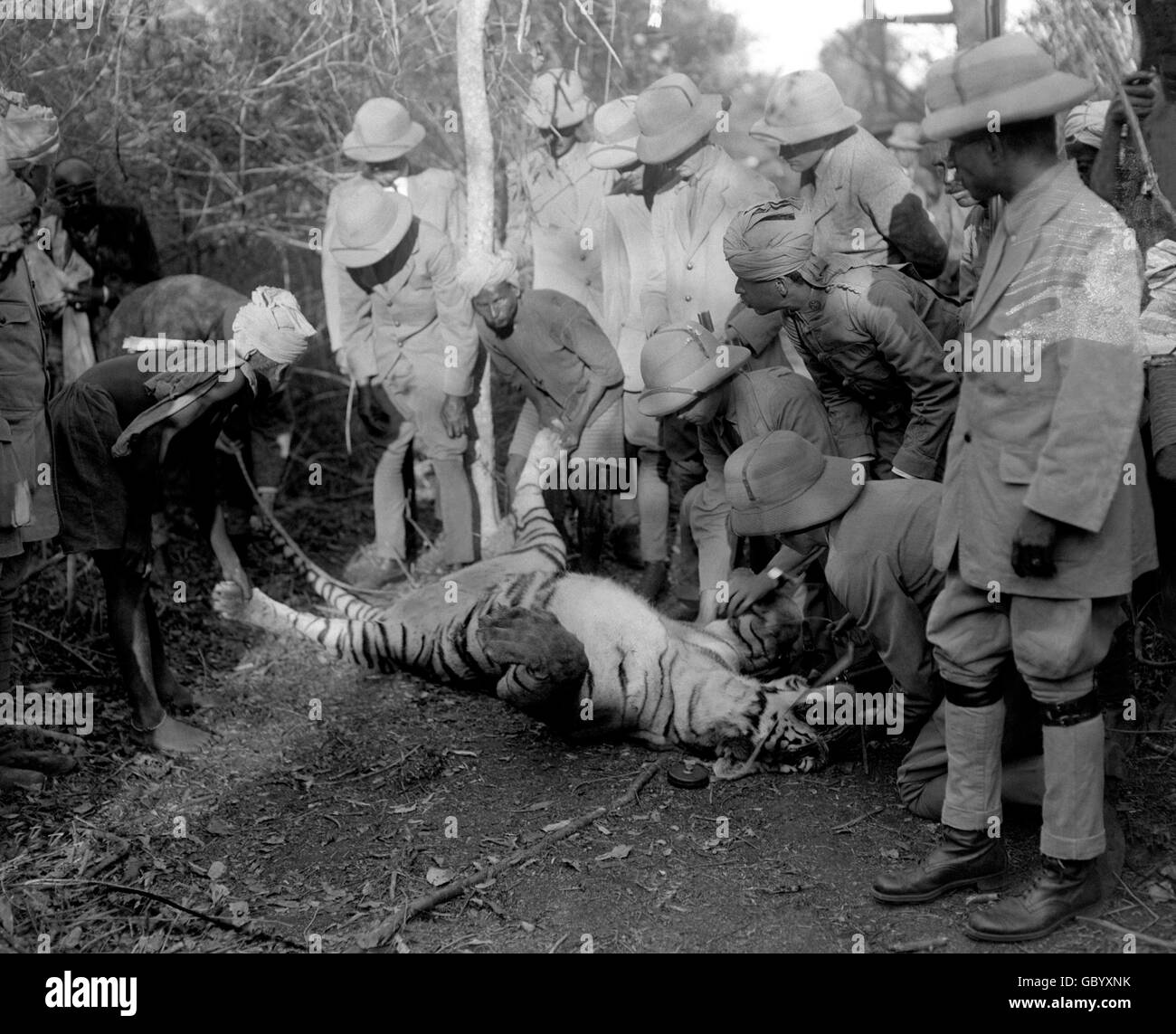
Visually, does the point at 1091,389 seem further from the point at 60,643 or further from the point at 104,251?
the point at 104,251

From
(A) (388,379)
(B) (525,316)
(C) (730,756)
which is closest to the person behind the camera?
(C) (730,756)

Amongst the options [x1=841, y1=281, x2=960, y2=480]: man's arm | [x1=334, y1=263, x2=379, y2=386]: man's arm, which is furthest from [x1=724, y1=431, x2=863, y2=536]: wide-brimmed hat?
[x1=334, y1=263, x2=379, y2=386]: man's arm

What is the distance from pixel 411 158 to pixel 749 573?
169 inches

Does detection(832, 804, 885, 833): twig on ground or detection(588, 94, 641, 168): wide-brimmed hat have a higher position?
detection(588, 94, 641, 168): wide-brimmed hat

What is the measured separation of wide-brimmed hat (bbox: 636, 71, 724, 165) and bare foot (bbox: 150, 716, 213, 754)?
329 cm

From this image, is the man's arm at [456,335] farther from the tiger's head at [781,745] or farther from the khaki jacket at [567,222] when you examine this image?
the tiger's head at [781,745]

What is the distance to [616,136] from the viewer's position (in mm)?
6305

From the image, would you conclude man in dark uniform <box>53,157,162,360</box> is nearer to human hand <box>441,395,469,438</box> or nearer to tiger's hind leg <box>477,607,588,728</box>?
human hand <box>441,395,469,438</box>

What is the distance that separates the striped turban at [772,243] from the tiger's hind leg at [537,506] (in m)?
1.78

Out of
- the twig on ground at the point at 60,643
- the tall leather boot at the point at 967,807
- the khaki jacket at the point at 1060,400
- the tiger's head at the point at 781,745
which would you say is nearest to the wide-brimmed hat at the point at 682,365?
the tiger's head at the point at 781,745

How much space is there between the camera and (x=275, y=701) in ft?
18.3

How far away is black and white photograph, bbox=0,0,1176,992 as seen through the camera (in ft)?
10.8
